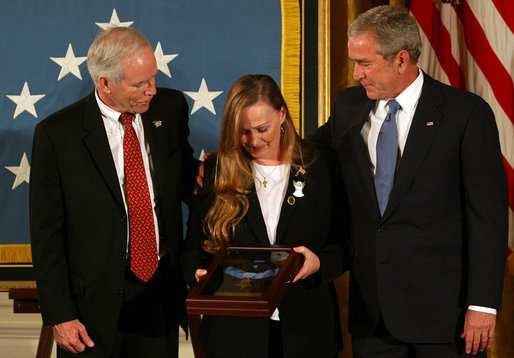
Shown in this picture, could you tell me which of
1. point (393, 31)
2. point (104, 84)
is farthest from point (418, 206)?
point (104, 84)

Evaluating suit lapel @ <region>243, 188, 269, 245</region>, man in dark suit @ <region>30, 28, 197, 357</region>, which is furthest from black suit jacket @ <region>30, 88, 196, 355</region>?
suit lapel @ <region>243, 188, 269, 245</region>

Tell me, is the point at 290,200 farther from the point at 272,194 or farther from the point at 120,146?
the point at 120,146

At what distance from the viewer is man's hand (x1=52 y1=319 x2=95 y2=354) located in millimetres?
2594

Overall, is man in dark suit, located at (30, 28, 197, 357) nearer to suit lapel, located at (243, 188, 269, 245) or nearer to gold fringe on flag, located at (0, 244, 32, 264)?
suit lapel, located at (243, 188, 269, 245)

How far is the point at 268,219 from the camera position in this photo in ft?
8.39

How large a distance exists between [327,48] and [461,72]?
2.29 ft

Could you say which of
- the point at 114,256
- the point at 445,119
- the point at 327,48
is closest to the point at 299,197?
the point at 445,119

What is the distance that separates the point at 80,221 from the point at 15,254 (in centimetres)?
146

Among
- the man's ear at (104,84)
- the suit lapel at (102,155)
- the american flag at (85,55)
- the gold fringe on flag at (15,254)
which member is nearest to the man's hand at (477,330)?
the suit lapel at (102,155)

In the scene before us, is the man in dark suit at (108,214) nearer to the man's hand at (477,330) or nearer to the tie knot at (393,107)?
the tie knot at (393,107)

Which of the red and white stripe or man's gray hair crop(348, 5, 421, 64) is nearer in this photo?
man's gray hair crop(348, 5, 421, 64)

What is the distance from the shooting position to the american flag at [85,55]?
148 inches

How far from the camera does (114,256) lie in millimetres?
2629

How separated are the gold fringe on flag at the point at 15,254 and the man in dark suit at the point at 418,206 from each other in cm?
213
